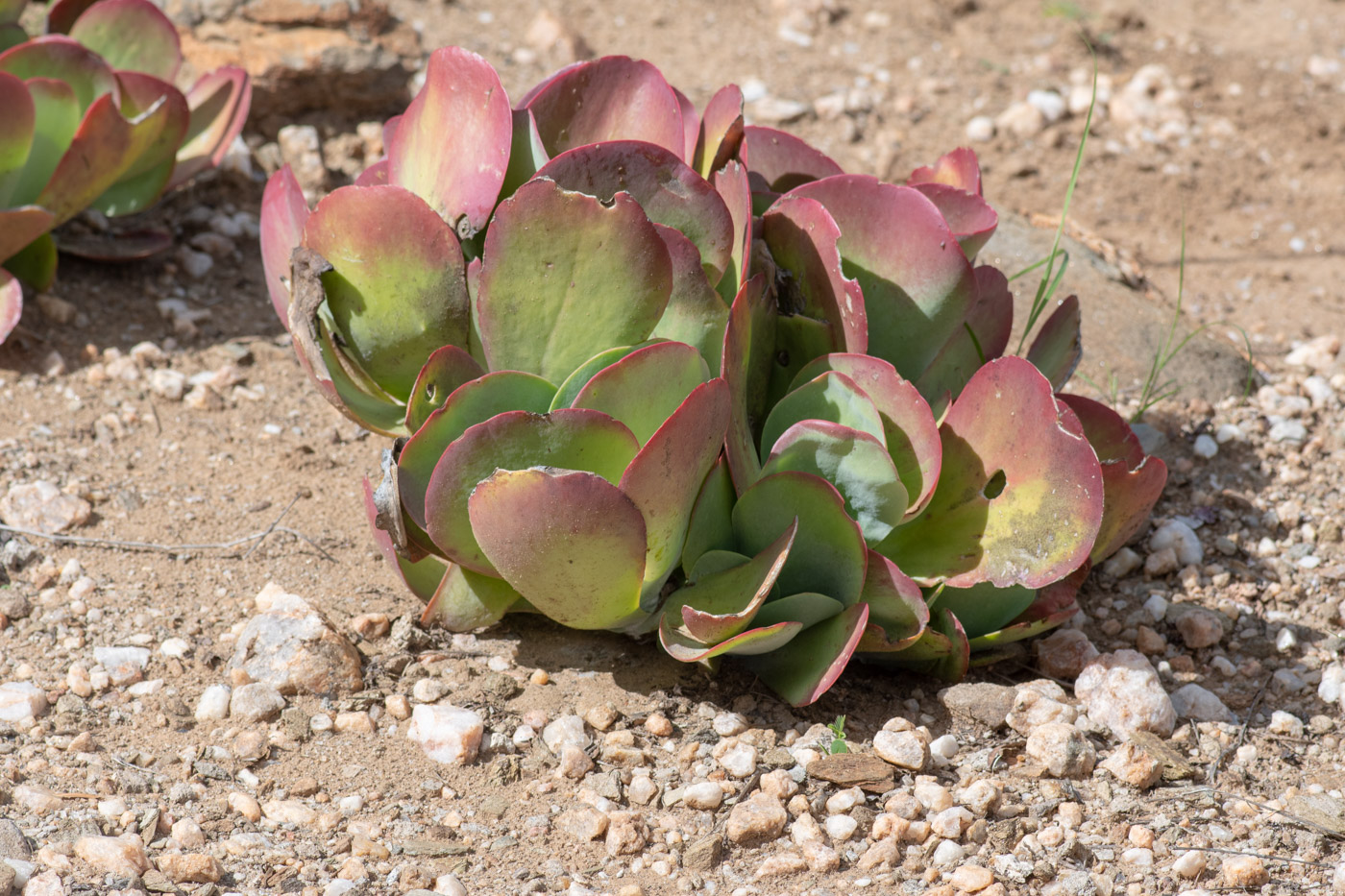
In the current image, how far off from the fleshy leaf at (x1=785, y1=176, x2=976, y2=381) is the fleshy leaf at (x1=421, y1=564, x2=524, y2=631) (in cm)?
67

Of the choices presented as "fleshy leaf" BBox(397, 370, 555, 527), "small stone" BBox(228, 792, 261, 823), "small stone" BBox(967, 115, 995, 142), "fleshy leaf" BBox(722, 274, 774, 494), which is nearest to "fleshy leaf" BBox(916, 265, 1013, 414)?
"fleshy leaf" BBox(722, 274, 774, 494)

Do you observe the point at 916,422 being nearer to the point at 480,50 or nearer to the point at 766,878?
the point at 766,878

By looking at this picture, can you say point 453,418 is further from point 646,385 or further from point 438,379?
point 646,385

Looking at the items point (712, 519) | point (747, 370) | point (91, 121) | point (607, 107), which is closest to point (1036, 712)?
point (712, 519)

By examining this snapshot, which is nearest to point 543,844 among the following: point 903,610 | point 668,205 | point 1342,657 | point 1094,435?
point 903,610

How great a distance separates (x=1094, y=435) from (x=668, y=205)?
718 mm

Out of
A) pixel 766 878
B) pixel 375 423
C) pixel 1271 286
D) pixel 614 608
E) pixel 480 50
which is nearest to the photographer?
pixel 766 878

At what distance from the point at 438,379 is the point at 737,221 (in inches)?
18.3

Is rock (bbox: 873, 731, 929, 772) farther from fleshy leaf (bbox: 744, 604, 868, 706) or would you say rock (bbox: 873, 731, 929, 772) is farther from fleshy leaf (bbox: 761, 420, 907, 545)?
fleshy leaf (bbox: 761, 420, 907, 545)

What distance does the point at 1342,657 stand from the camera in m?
1.87

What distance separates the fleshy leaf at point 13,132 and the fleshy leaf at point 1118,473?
181cm

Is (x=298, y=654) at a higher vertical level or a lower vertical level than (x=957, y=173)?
lower

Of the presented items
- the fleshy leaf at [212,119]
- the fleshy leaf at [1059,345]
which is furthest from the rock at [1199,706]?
the fleshy leaf at [212,119]

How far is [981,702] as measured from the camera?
1.68 metres
